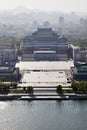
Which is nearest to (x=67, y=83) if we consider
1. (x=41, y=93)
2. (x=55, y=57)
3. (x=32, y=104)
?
(x=41, y=93)

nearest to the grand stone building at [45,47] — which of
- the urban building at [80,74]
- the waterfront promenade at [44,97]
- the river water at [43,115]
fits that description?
the urban building at [80,74]

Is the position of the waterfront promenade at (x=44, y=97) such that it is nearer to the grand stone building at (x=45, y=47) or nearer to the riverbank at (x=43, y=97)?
the riverbank at (x=43, y=97)

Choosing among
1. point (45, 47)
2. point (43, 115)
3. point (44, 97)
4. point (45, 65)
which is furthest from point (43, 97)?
point (45, 47)

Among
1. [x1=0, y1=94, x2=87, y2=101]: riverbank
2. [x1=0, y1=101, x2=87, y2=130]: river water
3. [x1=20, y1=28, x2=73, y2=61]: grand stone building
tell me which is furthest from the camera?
[x1=20, y1=28, x2=73, y2=61]: grand stone building

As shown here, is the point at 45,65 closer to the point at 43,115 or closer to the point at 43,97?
the point at 43,97

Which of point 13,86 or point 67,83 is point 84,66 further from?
point 13,86

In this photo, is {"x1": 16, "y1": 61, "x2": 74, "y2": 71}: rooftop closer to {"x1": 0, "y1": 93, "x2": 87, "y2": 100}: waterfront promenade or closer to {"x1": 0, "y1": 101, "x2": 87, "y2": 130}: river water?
{"x1": 0, "y1": 93, "x2": 87, "y2": 100}: waterfront promenade

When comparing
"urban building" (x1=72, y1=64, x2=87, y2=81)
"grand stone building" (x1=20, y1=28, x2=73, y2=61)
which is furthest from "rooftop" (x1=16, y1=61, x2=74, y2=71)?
"urban building" (x1=72, y1=64, x2=87, y2=81)
